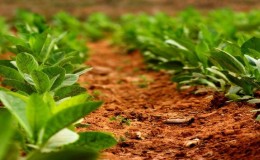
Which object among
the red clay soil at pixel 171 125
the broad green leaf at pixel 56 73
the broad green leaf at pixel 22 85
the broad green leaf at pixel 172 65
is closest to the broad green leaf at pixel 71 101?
the red clay soil at pixel 171 125

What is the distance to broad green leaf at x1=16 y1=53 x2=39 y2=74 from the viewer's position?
2.50 metres

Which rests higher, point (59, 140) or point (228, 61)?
point (228, 61)

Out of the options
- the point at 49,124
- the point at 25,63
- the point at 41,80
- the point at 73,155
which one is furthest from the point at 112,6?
the point at 73,155

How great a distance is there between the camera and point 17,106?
1.85 metres

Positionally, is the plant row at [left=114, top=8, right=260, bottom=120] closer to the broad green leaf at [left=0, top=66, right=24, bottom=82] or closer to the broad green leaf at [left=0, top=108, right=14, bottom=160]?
the broad green leaf at [left=0, top=66, right=24, bottom=82]

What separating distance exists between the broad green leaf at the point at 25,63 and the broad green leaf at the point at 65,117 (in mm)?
810

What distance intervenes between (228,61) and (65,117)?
1.32 metres

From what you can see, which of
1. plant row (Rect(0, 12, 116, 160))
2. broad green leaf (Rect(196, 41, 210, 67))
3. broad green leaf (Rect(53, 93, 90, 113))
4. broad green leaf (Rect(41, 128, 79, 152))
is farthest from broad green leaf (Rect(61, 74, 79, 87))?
broad green leaf (Rect(196, 41, 210, 67))

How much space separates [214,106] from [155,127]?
1.43ft

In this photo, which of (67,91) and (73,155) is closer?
(73,155)

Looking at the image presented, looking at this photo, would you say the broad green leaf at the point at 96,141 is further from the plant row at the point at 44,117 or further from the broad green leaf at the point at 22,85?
the broad green leaf at the point at 22,85

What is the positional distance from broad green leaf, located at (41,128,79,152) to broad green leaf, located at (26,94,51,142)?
0.22 ft

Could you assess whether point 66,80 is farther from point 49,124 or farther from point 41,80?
point 49,124

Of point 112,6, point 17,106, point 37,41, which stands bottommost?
point 17,106
